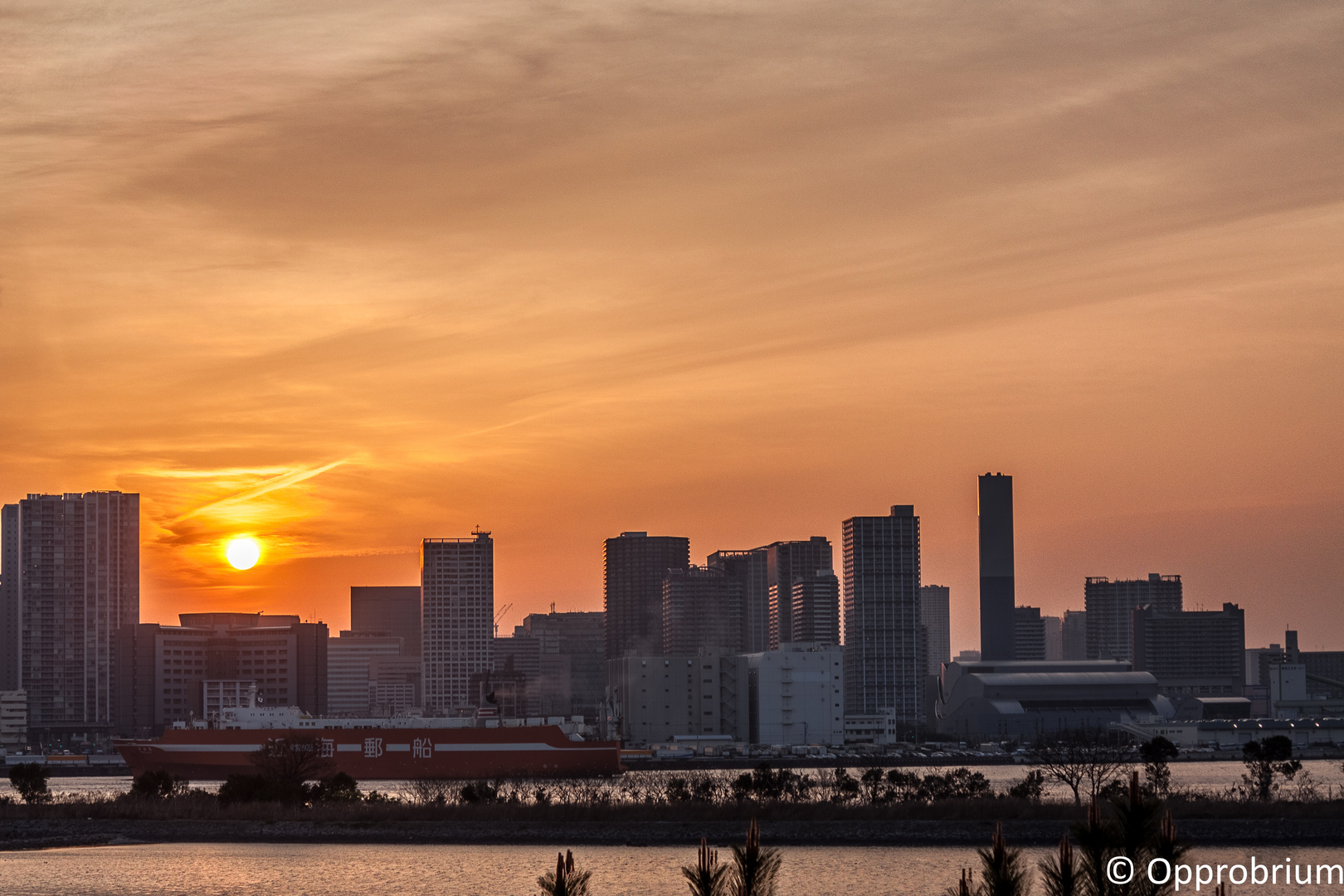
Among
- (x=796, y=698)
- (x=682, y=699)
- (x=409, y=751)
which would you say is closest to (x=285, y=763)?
(x=409, y=751)

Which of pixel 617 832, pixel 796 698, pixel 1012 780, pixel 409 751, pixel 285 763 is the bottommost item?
pixel 796 698

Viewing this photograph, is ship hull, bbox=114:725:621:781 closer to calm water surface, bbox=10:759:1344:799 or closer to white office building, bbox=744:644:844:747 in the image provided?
calm water surface, bbox=10:759:1344:799

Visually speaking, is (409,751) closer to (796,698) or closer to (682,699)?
(682,699)

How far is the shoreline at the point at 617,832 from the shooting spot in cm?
5600

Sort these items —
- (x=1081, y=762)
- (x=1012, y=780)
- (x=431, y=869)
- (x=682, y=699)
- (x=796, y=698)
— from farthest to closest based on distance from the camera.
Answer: (x=796, y=698) → (x=682, y=699) → (x=1012, y=780) → (x=1081, y=762) → (x=431, y=869)

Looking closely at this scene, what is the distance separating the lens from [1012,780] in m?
109

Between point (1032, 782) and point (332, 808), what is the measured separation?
32.8 m

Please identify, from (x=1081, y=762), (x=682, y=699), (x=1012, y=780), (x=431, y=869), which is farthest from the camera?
(x=682, y=699)

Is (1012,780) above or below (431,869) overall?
below

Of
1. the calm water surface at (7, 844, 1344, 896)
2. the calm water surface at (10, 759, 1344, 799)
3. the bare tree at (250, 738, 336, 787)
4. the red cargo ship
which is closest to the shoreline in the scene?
the calm water surface at (7, 844, 1344, 896)

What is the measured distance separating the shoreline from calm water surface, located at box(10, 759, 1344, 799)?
2455 cm

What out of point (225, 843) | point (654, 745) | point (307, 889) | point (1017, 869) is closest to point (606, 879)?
point (307, 889)

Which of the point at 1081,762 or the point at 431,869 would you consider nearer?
the point at 431,869

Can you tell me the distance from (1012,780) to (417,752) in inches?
1803
